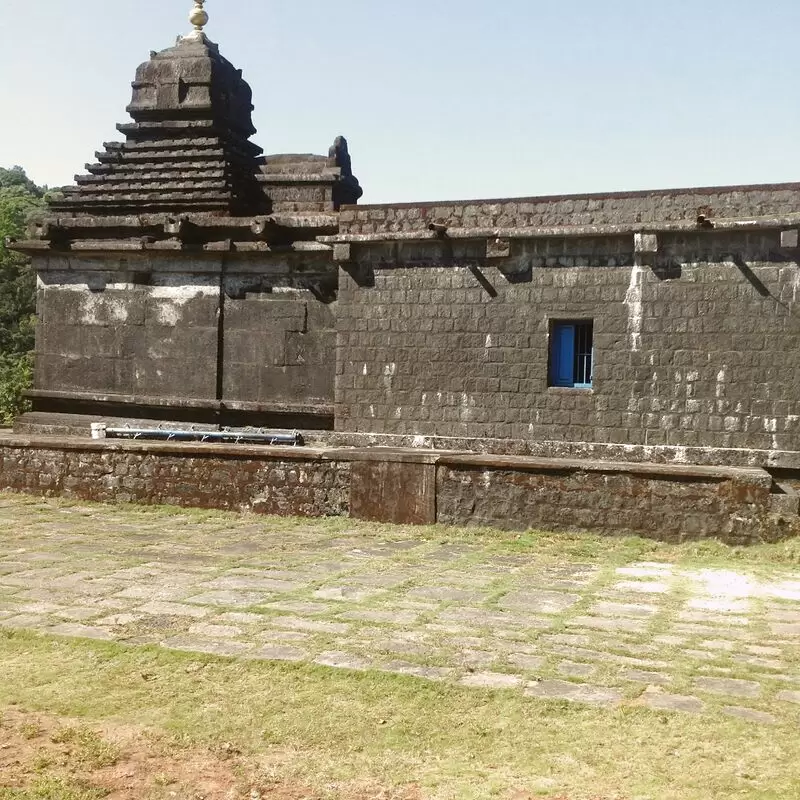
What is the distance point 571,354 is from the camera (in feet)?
33.9

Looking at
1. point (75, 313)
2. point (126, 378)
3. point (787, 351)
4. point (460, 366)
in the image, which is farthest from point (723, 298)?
point (75, 313)

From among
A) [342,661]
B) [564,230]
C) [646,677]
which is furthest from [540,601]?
[564,230]

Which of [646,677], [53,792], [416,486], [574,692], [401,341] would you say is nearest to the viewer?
[53,792]

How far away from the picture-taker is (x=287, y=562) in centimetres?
725

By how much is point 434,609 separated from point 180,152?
9.47 metres

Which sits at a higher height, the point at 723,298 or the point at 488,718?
the point at 723,298

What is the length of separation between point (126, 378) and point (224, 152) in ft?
11.8

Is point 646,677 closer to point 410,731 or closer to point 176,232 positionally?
point 410,731

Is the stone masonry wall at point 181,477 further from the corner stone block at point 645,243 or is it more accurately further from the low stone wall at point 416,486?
the corner stone block at point 645,243

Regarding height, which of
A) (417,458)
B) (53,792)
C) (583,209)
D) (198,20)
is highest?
(198,20)

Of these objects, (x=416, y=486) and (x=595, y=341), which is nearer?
(x=416, y=486)

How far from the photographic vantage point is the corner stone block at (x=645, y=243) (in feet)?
31.9

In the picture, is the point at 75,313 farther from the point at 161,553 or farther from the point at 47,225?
the point at 161,553

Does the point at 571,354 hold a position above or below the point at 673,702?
above
